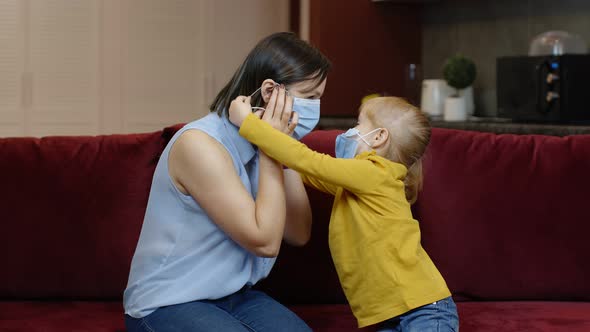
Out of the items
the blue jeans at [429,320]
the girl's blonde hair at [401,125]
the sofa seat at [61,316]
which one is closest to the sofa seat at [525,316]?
the blue jeans at [429,320]

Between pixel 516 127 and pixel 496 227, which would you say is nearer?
pixel 496 227

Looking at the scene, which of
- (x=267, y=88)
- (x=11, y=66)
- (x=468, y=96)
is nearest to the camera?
(x=267, y=88)

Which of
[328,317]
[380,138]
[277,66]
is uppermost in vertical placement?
[277,66]

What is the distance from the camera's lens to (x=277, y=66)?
1.53 metres

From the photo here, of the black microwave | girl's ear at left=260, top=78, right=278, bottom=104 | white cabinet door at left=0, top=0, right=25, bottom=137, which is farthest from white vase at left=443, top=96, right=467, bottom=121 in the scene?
girl's ear at left=260, top=78, right=278, bottom=104

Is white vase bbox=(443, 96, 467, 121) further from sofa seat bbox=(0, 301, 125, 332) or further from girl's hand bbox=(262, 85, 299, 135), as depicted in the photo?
girl's hand bbox=(262, 85, 299, 135)

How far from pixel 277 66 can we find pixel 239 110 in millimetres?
117

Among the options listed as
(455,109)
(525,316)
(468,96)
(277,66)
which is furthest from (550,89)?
(277,66)

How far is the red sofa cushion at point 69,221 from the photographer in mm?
1882

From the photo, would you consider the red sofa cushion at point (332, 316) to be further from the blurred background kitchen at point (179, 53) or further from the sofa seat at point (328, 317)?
the blurred background kitchen at point (179, 53)

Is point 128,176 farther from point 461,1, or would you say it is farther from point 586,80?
point 461,1

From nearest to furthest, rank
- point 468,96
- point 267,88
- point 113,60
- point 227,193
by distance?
point 227,193
point 267,88
point 468,96
point 113,60

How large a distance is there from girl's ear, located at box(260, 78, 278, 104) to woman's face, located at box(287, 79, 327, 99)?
→ 0.11 feet

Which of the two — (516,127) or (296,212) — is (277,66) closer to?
(296,212)
